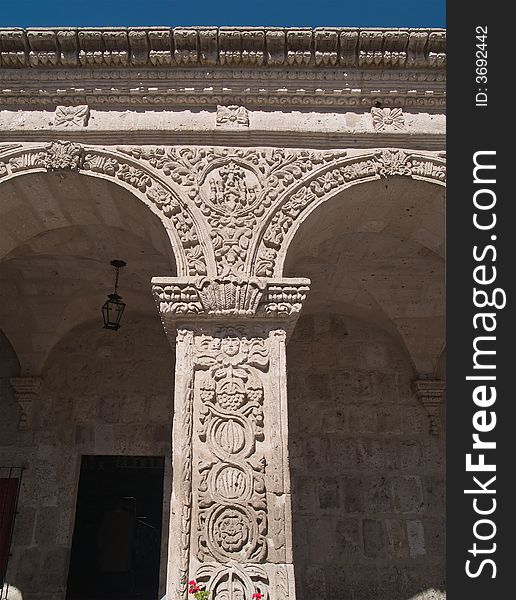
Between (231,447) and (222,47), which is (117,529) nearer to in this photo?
(231,447)

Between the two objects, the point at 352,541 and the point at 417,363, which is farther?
the point at 417,363

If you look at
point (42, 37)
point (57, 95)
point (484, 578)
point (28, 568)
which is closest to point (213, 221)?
point (57, 95)

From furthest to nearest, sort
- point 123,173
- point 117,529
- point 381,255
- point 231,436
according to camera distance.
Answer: point 117,529
point 381,255
point 123,173
point 231,436

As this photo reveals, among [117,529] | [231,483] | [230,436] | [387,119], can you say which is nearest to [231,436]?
[230,436]

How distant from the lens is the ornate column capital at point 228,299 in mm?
4102

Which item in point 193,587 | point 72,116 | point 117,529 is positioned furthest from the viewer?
point 117,529

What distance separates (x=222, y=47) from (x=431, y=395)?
14.8 feet

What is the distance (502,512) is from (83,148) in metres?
3.88

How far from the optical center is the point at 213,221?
441 cm

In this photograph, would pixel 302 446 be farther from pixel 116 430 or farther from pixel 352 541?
pixel 116 430

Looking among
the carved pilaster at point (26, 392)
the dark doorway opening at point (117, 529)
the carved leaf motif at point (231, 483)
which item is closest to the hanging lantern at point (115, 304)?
the carved pilaster at point (26, 392)

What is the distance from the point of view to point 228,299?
4.13 metres

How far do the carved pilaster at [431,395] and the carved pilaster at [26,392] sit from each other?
4551mm

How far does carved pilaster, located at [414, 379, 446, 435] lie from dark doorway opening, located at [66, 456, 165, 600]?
3164mm
